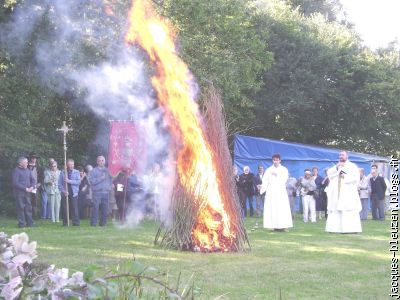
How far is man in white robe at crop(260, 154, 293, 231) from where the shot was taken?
16484mm

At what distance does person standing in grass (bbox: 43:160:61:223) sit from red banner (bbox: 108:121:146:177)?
1.94 m

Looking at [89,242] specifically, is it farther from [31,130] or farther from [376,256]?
[31,130]

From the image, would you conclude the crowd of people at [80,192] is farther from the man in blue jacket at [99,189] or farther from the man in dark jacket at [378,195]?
the man in dark jacket at [378,195]

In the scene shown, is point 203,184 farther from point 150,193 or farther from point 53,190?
point 53,190

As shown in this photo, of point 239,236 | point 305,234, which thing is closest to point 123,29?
point 305,234

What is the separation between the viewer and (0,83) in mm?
20250

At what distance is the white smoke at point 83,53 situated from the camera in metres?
19.0

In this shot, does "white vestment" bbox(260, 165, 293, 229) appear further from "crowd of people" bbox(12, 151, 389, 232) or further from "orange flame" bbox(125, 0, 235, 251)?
"orange flame" bbox(125, 0, 235, 251)

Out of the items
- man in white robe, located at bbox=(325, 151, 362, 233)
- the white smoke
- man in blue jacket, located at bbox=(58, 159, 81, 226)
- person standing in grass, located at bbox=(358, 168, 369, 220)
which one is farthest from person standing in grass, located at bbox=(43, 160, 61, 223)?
person standing in grass, located at bbox=(358, 168, 369, 220)

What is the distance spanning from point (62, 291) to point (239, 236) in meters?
9.37

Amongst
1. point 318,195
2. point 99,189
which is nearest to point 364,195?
point 318,195

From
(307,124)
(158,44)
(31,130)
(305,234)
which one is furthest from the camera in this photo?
(307,124)

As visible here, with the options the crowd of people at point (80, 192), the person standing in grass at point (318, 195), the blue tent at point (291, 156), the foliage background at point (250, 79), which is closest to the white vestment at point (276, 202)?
the crowd of people at point (80, 192)

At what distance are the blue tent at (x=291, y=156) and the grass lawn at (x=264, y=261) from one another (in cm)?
1122
